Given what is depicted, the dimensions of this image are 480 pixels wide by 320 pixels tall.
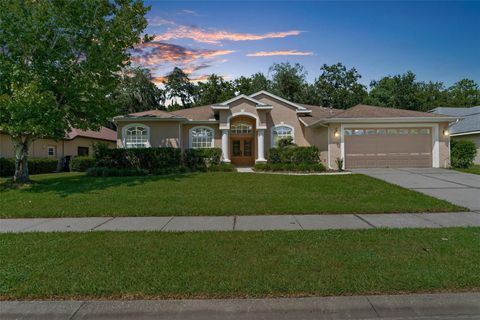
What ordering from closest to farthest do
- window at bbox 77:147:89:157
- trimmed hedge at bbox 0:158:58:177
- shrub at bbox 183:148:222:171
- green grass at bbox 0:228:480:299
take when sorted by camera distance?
green grass at bbox 0:228:480:299 < trimmed hedge at bbox 0:158:58:177 < shrub at bbox 183:148:222:171 < window at bbox 77:147:89:157

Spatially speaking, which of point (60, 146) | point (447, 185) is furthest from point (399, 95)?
point (60, 146)

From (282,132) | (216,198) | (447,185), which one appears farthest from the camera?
(282,132)

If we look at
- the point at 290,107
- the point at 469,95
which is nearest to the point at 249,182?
the point at 290,107

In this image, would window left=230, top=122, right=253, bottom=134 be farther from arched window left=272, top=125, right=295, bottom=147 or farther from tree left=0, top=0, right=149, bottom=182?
tree left=0, top=0, right=149, bottom=182

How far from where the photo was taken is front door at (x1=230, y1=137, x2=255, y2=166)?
68.2 ft

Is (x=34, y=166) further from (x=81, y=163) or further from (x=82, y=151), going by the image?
(x=82, y=151)

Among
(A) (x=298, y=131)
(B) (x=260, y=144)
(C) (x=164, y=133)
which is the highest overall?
(A) (x=298, y=131)

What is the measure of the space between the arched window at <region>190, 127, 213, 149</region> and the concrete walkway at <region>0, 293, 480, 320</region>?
16899 millimetres

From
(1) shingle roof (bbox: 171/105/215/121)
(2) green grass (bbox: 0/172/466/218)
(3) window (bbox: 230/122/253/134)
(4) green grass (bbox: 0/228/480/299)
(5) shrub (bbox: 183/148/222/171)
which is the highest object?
(1) shingle roof (bbox: 171/105/215/121)

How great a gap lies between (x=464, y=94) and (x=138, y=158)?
54547mm

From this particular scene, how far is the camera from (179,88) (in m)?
43.1

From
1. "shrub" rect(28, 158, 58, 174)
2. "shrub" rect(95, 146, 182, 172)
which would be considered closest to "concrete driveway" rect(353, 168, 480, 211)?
"shrub" rect(95, 146, 182, 172)

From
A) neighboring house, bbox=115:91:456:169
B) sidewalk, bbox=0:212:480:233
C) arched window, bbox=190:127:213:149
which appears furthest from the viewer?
arched window, bbox=190:127:213:149

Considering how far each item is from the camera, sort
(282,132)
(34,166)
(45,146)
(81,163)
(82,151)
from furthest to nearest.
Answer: (82,151) < (45,146) < (81,163) < (282,132) < (34,166)
